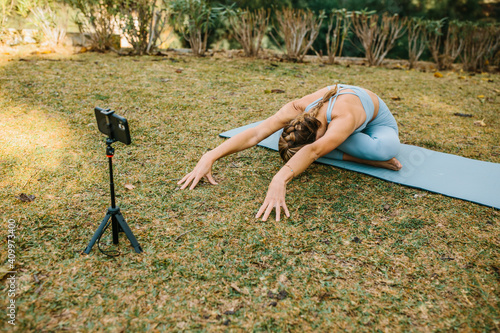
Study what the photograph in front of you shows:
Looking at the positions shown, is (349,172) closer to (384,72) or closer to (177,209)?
(177,209)

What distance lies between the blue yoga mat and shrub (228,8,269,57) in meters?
4.59

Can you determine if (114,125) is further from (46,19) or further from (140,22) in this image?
(46,19)

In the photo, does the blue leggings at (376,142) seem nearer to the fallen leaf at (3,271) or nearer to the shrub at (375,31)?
the fallen leaf at (3,271)

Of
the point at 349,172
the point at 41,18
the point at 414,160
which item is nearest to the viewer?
the point at 349,172

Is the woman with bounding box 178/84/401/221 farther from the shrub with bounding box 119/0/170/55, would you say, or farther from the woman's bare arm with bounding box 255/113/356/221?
the shrub with bounding box 119/0/170/55

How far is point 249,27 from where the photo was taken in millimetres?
7289

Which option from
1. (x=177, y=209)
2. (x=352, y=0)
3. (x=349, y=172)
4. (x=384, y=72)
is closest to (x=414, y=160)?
(x=349, y=172)

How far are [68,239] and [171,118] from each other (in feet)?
6.92

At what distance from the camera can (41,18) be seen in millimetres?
6520

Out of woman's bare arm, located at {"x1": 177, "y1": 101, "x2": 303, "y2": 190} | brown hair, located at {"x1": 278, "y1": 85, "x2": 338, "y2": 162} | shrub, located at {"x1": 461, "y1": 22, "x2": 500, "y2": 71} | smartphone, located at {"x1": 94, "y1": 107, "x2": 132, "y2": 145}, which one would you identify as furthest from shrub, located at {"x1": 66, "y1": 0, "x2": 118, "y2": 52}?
shrub, located at {"x1": 461, "y1": 22, "x2": 500, "y2": 71}

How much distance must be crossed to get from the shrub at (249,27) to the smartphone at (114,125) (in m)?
6.03

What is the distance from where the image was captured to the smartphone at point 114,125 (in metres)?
1.59

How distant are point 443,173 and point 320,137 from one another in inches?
48.4

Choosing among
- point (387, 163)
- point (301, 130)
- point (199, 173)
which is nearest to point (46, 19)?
point (199, 173)
